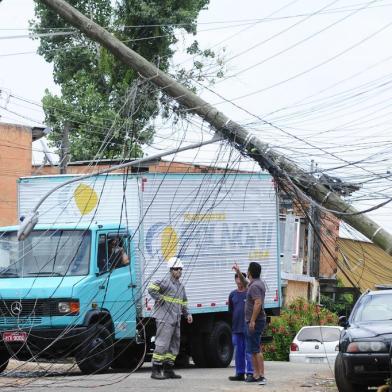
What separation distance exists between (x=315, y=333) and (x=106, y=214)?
36.2 ft

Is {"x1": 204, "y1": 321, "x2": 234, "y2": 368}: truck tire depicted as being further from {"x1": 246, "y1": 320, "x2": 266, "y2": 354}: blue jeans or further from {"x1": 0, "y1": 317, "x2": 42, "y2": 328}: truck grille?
{"x1": 0, "y1": 317, "x2": 42, "y2": 328}: truck grille

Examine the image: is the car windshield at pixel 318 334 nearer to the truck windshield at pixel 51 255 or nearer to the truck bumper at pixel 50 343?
the truck windshield at pixel 51 255

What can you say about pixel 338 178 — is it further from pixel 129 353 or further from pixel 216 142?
pixel 129 353

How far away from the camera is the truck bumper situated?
16.8m

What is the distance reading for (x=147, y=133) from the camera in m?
13.8

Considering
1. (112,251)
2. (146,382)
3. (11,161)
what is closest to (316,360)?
(112,251)

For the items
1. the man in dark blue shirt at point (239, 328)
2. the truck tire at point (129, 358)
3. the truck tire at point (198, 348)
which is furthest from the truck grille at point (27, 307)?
the truck tire at point (198, 348)

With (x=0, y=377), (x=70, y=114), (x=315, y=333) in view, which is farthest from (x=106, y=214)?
Answer: (x=70, y=114)

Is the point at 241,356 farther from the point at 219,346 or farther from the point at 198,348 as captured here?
the point at 219,346

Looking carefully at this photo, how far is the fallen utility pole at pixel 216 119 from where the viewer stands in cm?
1326

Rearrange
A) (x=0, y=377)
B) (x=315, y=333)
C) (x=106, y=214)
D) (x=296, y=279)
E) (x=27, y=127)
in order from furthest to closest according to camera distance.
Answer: (x=296, y=279) < (x=27, y=127) < (x=315, y=333) < (x=106, y=214) < (x=0, y=377)

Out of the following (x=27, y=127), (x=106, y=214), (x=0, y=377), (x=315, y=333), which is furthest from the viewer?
(x=27, y=127)

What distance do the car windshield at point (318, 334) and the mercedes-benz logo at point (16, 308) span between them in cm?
1201

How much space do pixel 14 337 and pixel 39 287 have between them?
0.88 m
